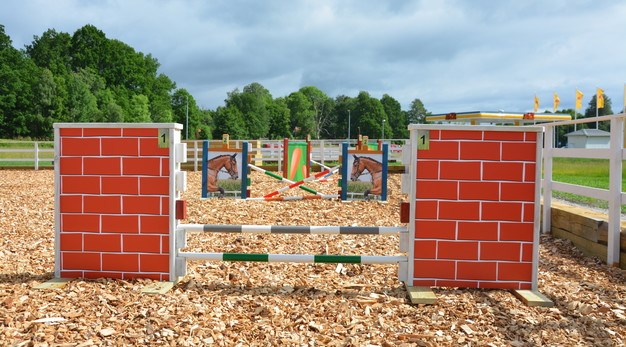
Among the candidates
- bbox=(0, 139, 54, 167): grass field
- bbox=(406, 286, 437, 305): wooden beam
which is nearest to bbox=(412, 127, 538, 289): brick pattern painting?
bbox=(406, 286, 437, 305): wooden beam

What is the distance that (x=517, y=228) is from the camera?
15.3ft

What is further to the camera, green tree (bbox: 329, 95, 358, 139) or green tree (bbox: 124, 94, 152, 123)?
green tree (bbox: 329, 95, 358, 139)

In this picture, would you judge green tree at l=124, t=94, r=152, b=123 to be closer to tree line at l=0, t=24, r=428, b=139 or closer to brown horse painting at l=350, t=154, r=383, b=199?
tree line at l=0, t=24, r=428, b=139

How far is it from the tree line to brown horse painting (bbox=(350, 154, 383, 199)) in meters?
58.0

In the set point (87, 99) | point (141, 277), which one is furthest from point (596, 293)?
point (87, 99)

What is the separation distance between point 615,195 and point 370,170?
6777mm

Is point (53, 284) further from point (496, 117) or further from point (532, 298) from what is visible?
point (496, 117)

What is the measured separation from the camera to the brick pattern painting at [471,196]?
4.61 meters

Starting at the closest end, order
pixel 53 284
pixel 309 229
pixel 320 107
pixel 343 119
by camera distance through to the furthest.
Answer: pixel 53 284
pixel 309 229
pixel 343 119
pixel 320 107

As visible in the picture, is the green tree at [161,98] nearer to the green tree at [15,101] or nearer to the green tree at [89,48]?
the green tree at [89,48]

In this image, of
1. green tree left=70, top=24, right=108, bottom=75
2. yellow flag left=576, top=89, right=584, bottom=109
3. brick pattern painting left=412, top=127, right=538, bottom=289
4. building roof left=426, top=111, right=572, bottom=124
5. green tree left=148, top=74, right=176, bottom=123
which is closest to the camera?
brick pattern painting left=412, top=127, right=538, bottom=289

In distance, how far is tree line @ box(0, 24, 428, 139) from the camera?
6700cm

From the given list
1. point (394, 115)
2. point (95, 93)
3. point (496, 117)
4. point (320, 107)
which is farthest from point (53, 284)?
point (320, 107)

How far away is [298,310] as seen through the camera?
4012 mm
